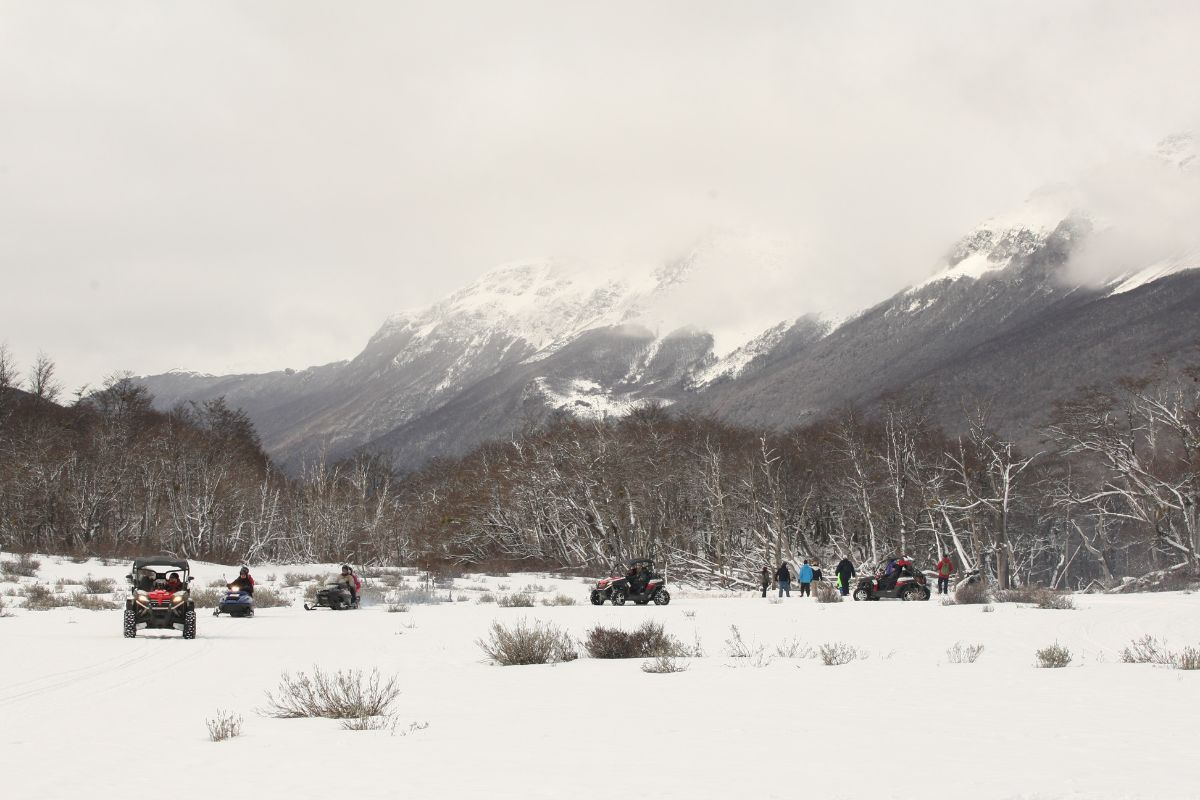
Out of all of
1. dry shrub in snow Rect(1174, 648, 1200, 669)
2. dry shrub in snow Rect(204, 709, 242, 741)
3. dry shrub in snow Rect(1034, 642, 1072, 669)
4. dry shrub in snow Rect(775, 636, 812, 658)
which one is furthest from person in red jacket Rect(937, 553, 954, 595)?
dry shrub in snow Rect(204, 709, 242, 741)

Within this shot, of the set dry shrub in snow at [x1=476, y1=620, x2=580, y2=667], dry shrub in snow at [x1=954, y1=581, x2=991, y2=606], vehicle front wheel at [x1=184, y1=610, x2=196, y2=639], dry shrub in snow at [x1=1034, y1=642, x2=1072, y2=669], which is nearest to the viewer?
dry shrub in snow at [x1=1034, y1=642, x2=1072, y2=669]

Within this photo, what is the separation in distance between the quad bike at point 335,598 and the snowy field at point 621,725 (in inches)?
470

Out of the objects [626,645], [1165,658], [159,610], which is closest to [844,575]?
[626,645]

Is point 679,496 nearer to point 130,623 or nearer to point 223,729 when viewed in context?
point 130,623

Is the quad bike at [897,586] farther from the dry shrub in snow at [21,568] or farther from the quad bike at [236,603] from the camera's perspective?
the dry shrub in snow at [21,568]

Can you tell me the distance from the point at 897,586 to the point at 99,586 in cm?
2863

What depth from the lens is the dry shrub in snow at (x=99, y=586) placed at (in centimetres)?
3362

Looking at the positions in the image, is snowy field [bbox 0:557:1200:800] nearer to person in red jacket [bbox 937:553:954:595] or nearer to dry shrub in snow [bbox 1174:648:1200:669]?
dry shrub in snow [bbox 1174:648:1200:669]

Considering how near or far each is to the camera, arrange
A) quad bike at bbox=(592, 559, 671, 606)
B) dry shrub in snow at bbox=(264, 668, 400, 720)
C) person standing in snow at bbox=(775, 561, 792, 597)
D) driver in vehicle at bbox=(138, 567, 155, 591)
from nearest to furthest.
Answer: dry shrub in snow at bbox=(264, 668, 400, 720), driver in vehicle at bbox=(138, 567, 155, 591), quad bike at bbox=(592, 559, 671, 606), person standing in snow at bbox=(775, 561, 792, 597)

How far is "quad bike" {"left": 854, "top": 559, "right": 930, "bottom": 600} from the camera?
111ft

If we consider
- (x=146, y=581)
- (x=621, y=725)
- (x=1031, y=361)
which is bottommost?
(x=621, y=725)

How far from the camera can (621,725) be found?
909cm

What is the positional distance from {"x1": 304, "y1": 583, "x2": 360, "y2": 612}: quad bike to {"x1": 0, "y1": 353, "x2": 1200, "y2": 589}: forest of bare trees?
75.8 feet

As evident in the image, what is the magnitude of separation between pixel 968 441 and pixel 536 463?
30505 mm
